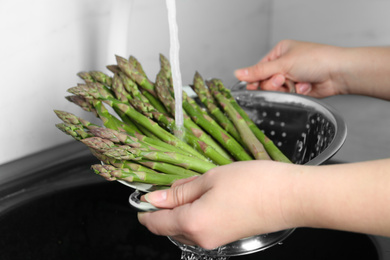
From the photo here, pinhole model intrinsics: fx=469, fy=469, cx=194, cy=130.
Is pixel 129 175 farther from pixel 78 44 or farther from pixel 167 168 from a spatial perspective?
pixel 78 44

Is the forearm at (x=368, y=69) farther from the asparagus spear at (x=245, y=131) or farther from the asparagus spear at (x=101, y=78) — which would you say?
the asparagus spear at (x=101, y=78)

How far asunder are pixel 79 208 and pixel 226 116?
348mm

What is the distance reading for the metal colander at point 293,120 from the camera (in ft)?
2.87

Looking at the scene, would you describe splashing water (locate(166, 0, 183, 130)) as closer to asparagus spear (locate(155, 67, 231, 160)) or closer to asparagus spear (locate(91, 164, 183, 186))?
asparagus spear (locate(155, 67, 231, 160))

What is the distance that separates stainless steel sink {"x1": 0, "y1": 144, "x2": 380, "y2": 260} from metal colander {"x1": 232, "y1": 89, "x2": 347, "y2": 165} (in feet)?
0.53

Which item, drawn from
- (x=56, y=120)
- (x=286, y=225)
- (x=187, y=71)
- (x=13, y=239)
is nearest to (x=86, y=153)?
(x=56, y=120)

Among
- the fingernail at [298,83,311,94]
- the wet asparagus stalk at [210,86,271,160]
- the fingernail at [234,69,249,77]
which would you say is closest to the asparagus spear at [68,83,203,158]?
the wet asparagus stalk at [210,86,271,160]

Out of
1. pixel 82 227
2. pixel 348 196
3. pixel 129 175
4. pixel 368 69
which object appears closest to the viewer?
pixel 348 196

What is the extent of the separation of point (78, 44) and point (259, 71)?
0.42 meters

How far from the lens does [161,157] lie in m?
0.75

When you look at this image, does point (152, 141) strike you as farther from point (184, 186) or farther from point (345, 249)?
point (345, 249)

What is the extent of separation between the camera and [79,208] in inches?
36.9

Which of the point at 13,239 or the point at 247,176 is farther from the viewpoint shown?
the point at 13,239

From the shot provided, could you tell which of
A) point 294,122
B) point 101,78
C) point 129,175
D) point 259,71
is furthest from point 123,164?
point 259,71
